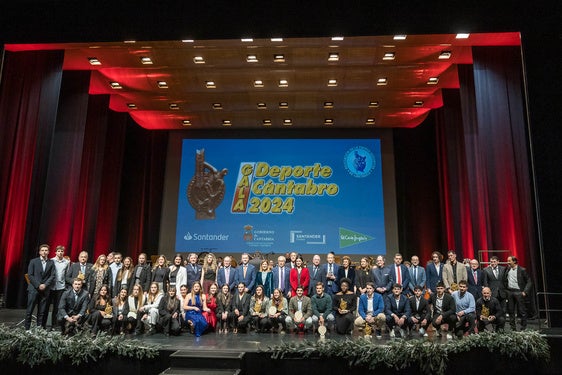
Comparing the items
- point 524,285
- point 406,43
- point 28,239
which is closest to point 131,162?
point 28,239

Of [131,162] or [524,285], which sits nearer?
[524,285]

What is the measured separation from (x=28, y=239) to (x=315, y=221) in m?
8.71

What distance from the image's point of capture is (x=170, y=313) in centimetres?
785

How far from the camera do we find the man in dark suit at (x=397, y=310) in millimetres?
7621

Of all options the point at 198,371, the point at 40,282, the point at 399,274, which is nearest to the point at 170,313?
the point at 198,371

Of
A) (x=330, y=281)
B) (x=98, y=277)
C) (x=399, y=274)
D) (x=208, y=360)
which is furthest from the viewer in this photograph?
(x=330, y=281)

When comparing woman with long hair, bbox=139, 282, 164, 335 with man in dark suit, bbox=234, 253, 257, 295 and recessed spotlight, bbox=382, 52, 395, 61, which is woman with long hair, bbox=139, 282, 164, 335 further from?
recessed spotlight, bbox=382, 52, 395, 61

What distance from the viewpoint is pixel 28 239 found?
31.6 feet

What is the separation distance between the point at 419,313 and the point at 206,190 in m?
9.56

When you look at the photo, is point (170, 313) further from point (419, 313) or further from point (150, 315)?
point (419, 313)

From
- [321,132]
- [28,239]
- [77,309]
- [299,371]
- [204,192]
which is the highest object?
[321,132]

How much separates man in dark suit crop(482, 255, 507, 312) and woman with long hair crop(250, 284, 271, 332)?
4145 millimetres

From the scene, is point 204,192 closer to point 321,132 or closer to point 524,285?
point 321,132

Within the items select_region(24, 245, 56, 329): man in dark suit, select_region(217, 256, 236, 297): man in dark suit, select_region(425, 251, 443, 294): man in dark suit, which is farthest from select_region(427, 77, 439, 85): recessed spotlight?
select_region(24, 245, 56, 329): man in dark suit
